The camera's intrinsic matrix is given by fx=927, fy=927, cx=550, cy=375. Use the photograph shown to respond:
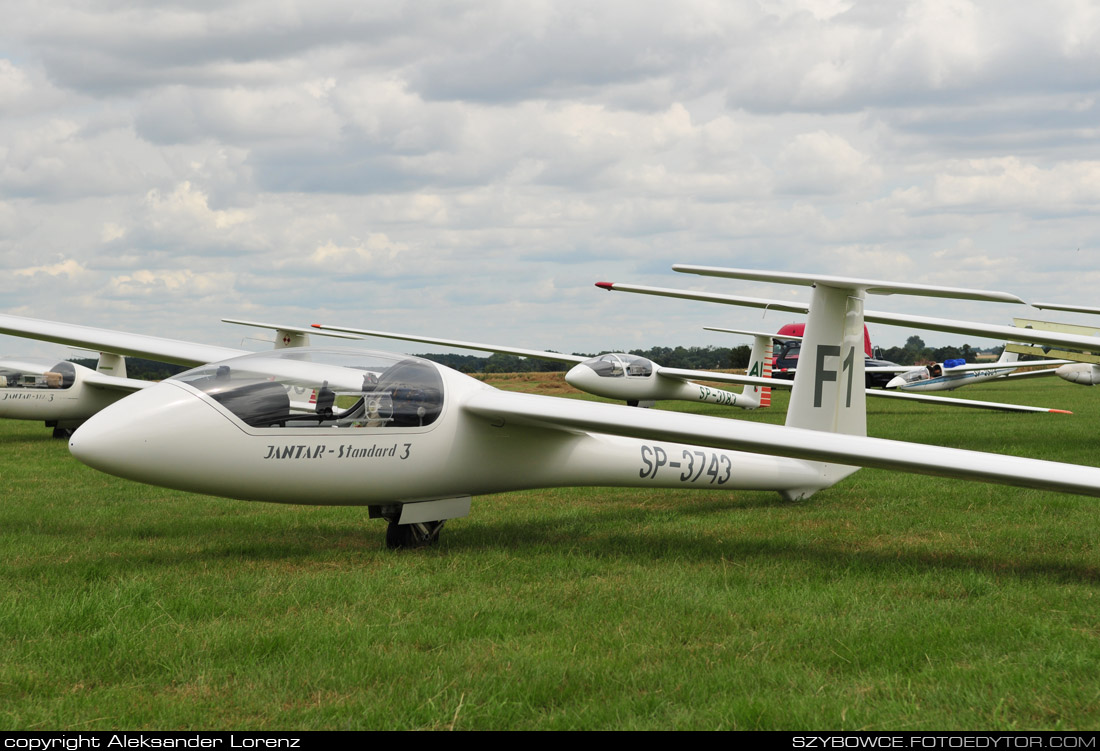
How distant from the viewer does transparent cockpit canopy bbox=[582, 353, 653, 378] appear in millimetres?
30875

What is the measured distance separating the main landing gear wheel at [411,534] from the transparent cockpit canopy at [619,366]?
74.2 feet

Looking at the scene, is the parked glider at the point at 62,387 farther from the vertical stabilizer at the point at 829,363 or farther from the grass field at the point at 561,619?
the vertical stabilizer at the point at 829,363

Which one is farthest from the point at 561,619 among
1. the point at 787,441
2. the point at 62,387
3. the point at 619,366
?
the point at 619,366

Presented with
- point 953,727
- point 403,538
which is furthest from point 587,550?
point 953,727

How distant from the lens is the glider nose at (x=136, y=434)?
6809 mm

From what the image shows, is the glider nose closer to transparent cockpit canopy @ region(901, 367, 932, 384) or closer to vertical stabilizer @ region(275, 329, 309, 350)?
vertical stabilizer @ region(275, 329, 309, 350)

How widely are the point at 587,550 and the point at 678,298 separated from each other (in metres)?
4.77

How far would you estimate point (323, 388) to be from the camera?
297 inches

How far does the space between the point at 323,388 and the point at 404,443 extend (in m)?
0.82

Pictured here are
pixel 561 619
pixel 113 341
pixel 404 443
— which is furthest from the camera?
pixel 113 341

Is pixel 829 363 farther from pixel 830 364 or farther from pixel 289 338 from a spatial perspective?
pixel 289 338

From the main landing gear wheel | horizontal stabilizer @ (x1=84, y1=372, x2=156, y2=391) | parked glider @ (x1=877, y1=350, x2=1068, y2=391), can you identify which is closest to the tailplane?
the main landing gear wheel
